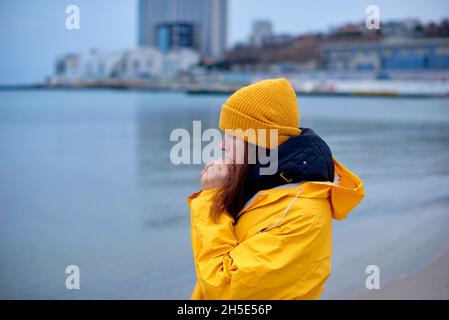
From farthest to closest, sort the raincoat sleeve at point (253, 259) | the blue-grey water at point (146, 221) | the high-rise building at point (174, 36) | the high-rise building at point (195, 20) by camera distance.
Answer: the high-rise building at point (174, 36) < the high-rise building at point (195, 20) < the blue-grey water at point (146, 221) < the raincoat sleeve at point (253, 259)

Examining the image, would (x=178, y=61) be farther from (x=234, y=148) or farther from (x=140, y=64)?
(x=234, y=148)

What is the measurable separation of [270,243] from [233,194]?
0.13 metres

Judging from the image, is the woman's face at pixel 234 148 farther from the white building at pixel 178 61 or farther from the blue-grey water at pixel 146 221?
the white building at pixel 178 61

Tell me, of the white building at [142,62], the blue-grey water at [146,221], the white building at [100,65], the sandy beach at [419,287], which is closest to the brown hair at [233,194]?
the sandy beach at [419,287]

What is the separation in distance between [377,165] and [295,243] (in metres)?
8.36

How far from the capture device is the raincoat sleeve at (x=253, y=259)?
100cm

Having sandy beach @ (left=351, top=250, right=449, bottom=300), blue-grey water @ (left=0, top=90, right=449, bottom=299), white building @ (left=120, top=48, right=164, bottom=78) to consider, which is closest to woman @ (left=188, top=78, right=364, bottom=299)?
sandy beach @ (left=351, top=250, right=449, bottom=300)

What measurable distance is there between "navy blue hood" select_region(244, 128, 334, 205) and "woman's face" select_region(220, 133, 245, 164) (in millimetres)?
34

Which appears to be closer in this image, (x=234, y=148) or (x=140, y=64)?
(x=234, y=148)

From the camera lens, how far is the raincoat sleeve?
1.00 m

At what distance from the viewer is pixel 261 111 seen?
1053 mm

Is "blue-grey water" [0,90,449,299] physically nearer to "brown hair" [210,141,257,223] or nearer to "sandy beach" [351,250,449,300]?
"sandy beach" [351,250,449,300]

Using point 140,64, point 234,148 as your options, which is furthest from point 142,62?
point 234,148
